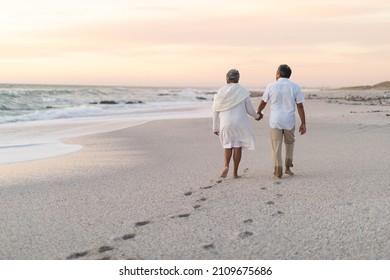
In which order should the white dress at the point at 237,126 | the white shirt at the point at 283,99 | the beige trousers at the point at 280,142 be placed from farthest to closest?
the white dress at the point at 237,126 → the beige trousers at the point at 280,142 → the white shirt at the point at 283,99

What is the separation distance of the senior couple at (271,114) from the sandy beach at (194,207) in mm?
404

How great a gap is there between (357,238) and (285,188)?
2.13m

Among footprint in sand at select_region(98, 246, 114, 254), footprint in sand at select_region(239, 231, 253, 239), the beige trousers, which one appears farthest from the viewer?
the beige trousers

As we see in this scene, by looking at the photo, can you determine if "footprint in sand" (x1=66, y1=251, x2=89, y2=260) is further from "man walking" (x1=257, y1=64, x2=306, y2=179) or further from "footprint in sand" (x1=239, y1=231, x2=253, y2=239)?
"man walking" (x1=257, y1=64, x2=306, y2=179)

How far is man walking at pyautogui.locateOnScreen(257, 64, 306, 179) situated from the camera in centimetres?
703

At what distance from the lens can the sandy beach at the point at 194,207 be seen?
13.4ft

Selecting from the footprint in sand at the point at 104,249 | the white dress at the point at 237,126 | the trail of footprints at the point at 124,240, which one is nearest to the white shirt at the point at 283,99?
the white dress at the point at 237,126

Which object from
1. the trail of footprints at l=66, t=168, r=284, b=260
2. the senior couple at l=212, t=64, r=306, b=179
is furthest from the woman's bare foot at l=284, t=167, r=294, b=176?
the trail of footprints at l=66, t=168, r=284, b=260

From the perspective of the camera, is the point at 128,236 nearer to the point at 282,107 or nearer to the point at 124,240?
the point at 124,240

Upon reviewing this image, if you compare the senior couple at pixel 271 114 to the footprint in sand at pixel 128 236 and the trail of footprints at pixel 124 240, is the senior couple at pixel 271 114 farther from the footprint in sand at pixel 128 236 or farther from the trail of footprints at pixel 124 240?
the footprint in sand at pixel 128 236

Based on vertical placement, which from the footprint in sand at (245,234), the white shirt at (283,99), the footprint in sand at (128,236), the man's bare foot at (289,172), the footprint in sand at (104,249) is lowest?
the footprint in sand at (104,249)

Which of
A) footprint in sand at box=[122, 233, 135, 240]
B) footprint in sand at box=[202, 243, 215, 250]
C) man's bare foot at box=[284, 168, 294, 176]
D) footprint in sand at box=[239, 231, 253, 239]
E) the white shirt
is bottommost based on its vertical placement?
footprint in sand at box=[122, 233, 135, 240]

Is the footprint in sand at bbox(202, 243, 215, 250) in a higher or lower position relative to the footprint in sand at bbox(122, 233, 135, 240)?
higher

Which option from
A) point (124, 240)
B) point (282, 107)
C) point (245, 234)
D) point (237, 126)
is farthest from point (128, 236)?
point (282, 107)
